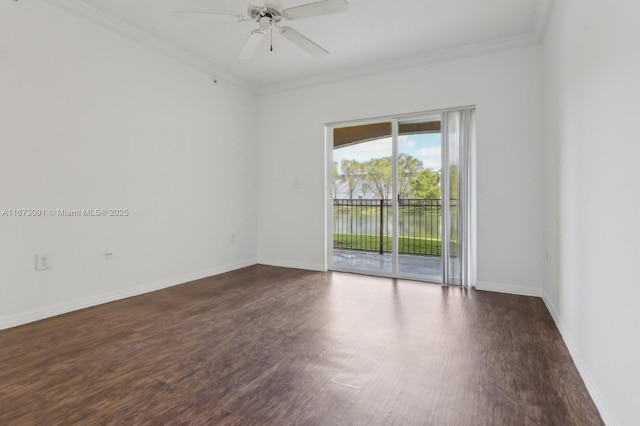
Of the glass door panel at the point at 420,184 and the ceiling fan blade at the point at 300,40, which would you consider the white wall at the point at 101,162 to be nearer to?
the ceiling fan blade at the point at 300,40

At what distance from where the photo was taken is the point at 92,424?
145 cm

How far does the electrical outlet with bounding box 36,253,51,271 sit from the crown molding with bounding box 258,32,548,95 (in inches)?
138

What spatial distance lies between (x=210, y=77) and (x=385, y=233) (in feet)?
11.2

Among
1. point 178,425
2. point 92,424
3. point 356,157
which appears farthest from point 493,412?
point 356,157

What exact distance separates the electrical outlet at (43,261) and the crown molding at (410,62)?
138 inches

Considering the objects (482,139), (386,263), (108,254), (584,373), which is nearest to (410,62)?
(482,139)

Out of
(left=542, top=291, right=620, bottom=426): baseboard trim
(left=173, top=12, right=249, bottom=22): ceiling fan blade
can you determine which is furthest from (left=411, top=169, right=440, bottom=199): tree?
(left=173, top=12, right=249, bottom=22): ceiling fan blade

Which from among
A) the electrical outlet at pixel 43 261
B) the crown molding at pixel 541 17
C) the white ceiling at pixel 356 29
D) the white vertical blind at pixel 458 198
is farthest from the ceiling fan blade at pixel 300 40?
the electrical outlet at pixel 43 261

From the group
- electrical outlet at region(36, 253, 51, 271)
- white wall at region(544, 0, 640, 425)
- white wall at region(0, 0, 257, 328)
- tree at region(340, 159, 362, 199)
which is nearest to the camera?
white wall at region(544, 0, 640, 425)

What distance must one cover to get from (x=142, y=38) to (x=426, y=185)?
11.7 feet

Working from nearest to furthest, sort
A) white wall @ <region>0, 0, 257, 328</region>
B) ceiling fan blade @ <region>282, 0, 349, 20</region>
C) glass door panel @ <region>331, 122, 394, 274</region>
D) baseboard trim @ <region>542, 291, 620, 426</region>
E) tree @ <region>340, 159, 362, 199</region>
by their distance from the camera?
baseboard trim @ <region>542, 291, 620, 426</region>
ceiling fan blade @ <region>282, 0, 349, 20</region>
white wall @ <region>0, 0, 257, 328</region>
glass door panel @ <region>331, 122, 394, 274</region>
tree @ <region>340, 159, 362, 199</region>

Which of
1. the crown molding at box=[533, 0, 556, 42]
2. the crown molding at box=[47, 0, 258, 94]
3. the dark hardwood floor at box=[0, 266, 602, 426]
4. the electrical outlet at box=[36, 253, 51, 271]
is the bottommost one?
the dark hardwood floor at box=[0, 266, 602, 426]

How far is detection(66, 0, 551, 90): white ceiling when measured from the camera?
2.91m

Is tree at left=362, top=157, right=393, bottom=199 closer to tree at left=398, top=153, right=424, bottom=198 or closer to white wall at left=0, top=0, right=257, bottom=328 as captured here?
tree at left=398, top=153, right=424, bottom=198
